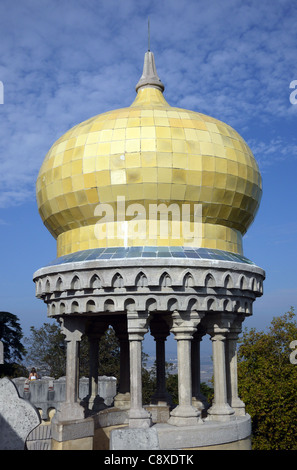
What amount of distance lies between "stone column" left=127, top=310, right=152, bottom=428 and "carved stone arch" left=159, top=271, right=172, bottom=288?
102cm

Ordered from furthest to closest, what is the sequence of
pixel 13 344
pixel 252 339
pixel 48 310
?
pixel 13 344 < pixel 252 339 < pixel 48 310

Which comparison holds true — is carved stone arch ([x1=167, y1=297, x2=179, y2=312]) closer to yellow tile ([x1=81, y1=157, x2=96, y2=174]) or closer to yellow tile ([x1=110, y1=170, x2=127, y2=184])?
yellow tile ([x1=110, y1=170, x2=127, y2=184])

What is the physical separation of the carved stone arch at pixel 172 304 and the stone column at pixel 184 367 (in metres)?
0.22

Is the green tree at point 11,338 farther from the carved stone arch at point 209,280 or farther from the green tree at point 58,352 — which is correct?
the carved stone arch at point 209,280

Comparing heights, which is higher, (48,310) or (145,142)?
(145,142)

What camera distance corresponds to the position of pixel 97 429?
17078mm

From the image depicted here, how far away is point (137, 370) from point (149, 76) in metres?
11.4

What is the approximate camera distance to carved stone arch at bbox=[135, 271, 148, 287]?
14.5 meters

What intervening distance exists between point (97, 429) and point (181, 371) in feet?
14.1

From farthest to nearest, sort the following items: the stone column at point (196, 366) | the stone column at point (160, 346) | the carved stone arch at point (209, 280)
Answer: the stone column at point (160, 346) → the stone column at point (196, 366) → the carved stone arch at point (209, 280)

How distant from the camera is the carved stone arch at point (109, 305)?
14835 mm

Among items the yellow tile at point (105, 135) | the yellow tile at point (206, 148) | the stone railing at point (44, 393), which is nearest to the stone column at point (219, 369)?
the yellow tile at point (206, 148)

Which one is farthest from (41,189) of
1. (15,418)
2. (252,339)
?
(252,339)

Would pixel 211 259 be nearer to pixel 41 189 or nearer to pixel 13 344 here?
pixel 41 189
